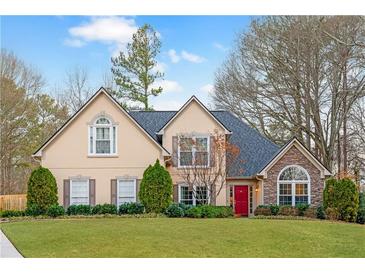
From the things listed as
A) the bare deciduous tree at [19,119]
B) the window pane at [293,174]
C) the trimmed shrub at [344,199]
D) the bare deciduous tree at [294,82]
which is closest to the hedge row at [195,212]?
the window pane at [293,174]

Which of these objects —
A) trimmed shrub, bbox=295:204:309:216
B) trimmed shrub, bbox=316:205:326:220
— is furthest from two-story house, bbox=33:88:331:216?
trimmed shrub, bbox=316:205:326:220

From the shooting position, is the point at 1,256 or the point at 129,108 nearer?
the point at 1,256

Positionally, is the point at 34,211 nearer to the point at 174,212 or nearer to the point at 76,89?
the point at 174,212

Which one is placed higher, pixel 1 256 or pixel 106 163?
pixel 106 163

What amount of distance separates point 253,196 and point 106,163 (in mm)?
5546

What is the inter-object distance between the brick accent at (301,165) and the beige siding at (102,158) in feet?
13.0

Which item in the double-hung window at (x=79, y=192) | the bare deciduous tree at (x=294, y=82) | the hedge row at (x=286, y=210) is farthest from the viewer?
the bare deciduous tree at (x=294, y=82)

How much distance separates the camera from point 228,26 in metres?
25.5

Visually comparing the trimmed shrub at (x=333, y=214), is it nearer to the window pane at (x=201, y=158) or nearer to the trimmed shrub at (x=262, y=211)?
the trimmed shrub at (x=262, y=211)

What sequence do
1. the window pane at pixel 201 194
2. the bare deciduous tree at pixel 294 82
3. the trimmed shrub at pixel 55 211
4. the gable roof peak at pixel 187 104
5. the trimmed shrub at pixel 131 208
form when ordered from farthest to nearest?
the bare deciduous tree at pixel 294 82 → the gable roof peak at pixel 187 104 → the window pane at pixel 201 194 → the trimmed shrub at pixel 131 208 → the trimmed shrub at pixel 55 211

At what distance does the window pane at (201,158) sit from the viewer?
63.5 ft
